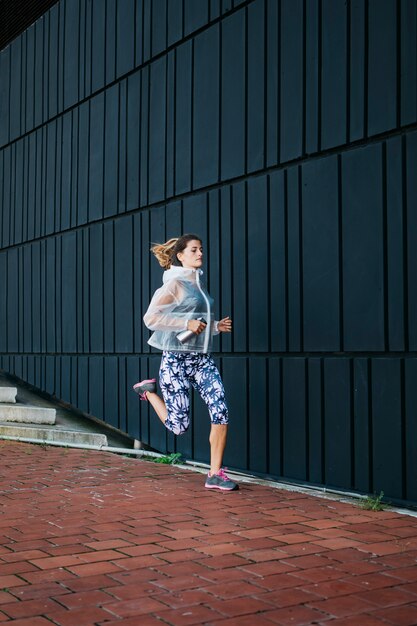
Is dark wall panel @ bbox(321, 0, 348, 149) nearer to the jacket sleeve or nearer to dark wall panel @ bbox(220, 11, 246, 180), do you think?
dark wall panel @ bbox(220, 11, 246, 180)

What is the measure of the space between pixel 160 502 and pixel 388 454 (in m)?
1.42

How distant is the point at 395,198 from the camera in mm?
5105

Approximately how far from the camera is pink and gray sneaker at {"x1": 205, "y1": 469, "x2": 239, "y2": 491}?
5.69 metres

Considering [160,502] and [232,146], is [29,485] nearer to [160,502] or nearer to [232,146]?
[160,502]

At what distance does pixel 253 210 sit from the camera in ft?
Answer: 21.1

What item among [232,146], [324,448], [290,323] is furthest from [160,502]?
[232,146]

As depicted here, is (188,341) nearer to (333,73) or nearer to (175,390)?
(175,390)

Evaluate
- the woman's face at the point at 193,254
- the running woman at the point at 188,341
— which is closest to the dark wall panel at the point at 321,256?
the running woman at the point at 188,341

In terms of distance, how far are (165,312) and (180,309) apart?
0.11m

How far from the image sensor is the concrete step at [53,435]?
816 centimetres

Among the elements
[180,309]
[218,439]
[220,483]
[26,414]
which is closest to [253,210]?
[180,309]

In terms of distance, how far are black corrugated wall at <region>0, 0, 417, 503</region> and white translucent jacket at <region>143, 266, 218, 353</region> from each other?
62 centimetres

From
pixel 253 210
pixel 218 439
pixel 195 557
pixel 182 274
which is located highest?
pixel 253 210

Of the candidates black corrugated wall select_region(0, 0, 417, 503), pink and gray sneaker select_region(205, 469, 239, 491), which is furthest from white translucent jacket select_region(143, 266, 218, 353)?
pink and gray sneaker select_region(205, 469, 239, 491)
